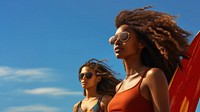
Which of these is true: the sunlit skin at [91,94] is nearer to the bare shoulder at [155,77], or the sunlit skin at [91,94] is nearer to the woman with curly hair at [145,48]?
the woman with curly hair at [145,48]

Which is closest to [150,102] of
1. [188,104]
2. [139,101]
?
[139,101]

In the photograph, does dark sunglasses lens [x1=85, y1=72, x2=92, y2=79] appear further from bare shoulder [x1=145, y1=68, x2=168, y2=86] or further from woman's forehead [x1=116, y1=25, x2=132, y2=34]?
bare shoulder [x1=145, y1=68, x2=168, y2=86]

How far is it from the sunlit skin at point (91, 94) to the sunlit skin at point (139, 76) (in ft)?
15.7

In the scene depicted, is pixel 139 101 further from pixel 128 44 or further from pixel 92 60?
pixel 92 60

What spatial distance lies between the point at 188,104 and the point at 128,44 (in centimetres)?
89

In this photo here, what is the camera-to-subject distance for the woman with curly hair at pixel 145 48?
3643 millimetres

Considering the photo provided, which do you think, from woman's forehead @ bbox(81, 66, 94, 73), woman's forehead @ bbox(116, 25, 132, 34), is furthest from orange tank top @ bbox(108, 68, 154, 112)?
woman's forehead @ bbox(81, 66, 94, 73)

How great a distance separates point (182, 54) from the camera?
3.90m

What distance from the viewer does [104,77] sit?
31.0ft

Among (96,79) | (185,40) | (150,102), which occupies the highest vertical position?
(96,79)

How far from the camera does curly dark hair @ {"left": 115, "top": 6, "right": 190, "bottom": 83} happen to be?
377 centimetres

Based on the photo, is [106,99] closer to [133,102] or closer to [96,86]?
[96,86]

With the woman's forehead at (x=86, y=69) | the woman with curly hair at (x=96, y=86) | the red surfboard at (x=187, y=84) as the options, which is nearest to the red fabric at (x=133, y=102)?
the red surfboard at (x=187, y=84)

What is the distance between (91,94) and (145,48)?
525 cm
